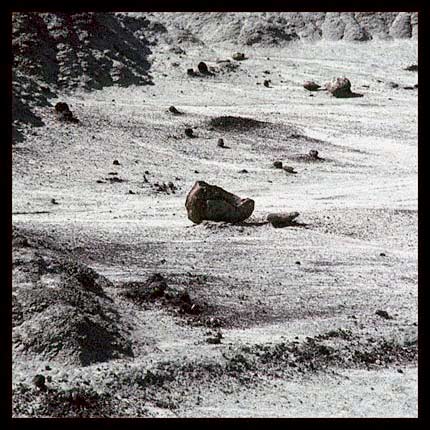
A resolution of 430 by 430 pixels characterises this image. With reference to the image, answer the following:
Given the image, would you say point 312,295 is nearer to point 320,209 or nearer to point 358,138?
point 320,209

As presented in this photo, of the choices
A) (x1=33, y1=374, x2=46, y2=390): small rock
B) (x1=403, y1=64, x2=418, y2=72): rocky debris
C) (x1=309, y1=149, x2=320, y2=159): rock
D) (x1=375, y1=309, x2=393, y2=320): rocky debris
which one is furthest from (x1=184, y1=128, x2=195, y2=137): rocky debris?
(x1=33, y1=374, x2=46, y2=390): small rock

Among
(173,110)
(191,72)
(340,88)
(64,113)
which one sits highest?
(191,72)

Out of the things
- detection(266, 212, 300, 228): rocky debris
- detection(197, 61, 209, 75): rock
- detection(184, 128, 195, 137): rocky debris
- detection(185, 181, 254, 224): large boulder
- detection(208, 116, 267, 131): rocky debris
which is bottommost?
detection(266, 212, 300, 228): rocky debris

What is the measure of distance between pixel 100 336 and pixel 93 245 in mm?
4898

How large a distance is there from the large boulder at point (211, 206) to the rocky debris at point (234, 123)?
9.70 metres

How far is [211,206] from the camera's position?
1611 cm

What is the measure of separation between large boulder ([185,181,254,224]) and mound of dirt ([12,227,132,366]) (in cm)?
501

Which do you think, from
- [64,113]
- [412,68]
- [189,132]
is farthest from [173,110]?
[412,68]

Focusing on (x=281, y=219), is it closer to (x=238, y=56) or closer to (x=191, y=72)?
(x=191, y=72)

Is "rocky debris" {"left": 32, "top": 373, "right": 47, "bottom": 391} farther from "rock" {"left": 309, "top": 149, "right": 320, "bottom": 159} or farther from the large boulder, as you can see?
"rock" {"left": 309, "top": 149, "right": 320, "bottom": 159}

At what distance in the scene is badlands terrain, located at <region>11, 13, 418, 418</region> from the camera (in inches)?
371

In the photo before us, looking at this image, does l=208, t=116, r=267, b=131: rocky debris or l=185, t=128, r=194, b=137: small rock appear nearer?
l=185, t=128, r=194, b=137: small rock

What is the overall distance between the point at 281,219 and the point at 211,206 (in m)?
1.68

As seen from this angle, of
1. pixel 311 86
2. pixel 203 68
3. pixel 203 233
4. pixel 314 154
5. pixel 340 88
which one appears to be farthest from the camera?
pixel 203 68
